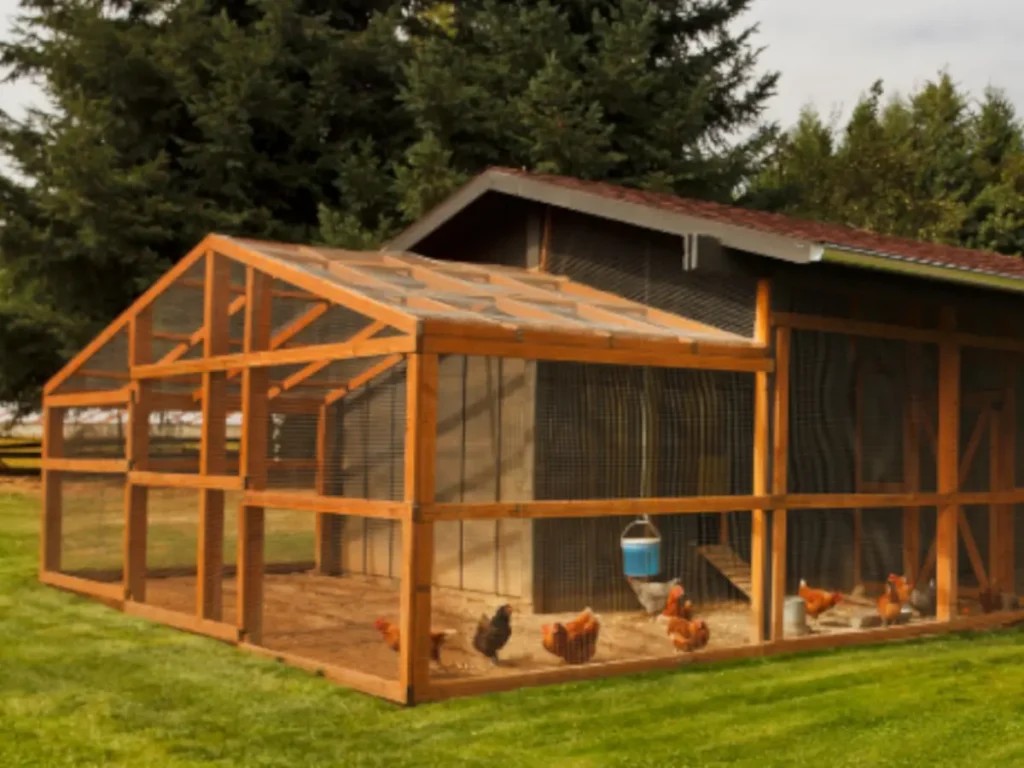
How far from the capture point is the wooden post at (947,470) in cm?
953

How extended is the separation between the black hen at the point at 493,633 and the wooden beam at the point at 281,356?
5.68 ft

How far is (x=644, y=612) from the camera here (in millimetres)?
9156

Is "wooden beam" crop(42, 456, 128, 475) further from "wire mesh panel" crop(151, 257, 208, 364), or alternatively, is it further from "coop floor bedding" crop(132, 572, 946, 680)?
"coop floor bedding" crop(132, 572, 946, 680)

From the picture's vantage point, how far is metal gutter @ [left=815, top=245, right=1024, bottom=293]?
8141mm

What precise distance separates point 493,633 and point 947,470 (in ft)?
13.1

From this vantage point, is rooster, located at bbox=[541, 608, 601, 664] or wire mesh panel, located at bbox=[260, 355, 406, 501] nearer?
rooster, located at bbox=[541, 608, 601, 664]

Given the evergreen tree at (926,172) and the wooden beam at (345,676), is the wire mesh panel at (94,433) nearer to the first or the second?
the wooden beam at (345,676)

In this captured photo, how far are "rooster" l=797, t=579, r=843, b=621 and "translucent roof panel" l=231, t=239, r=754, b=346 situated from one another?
191cm

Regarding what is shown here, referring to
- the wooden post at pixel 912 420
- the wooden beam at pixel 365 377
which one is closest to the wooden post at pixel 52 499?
the wooden beam at pixel 365 377

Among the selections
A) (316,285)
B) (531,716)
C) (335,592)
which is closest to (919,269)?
(316,285)

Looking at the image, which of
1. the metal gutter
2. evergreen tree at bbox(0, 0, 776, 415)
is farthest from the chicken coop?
evergreen tree at bbox(0, 0, 776, 415)

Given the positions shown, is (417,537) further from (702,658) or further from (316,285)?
(702,658)

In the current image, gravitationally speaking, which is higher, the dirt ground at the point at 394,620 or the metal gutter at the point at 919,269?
the metal gutter at the point at 919,269

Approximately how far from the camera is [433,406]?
6926 millimetres
